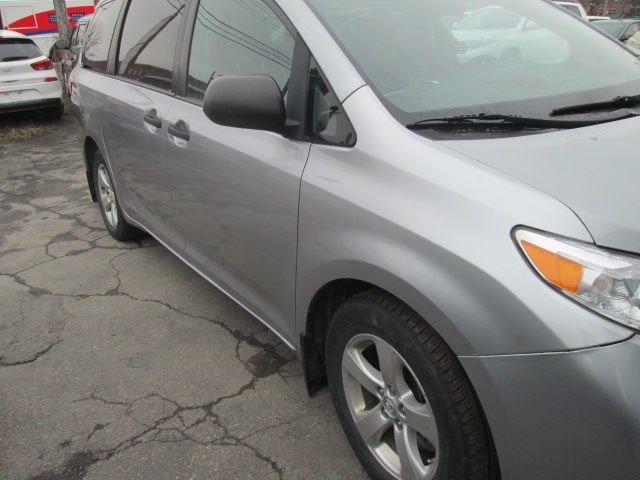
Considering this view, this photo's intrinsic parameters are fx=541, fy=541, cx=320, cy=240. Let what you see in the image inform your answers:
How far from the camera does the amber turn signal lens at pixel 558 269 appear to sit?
1.27m

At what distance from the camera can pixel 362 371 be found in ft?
5.91

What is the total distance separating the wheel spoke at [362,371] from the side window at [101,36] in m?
2.89

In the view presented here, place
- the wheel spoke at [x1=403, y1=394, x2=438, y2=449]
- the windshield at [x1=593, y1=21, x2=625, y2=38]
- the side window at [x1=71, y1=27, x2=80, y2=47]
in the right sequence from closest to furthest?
the wheel spoke at [x1=403, y1=394, x2=438, y2=449], the side window at [x1=71, y1=27, x2=80, y2=47], the windshield at [x1=593, y1=21, x2=625, y2=38]

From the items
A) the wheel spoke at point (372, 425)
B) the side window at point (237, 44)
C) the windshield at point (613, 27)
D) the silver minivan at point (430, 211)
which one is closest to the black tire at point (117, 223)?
the silver minivan at point (430, 211)

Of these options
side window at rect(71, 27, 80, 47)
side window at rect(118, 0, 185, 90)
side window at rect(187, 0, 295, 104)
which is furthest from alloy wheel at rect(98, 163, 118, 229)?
side window at rect(71, 27, 80, 47)

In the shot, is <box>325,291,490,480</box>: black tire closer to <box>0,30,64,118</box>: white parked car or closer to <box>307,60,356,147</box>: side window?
<box>307,60,356,147</box>: side window

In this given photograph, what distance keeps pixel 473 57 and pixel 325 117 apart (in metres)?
0.70

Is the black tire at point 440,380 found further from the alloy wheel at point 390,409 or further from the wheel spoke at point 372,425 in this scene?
the wheel spoke at point 372,425

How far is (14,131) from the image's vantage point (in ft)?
29.5

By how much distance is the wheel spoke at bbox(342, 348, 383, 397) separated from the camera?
177 centimetres

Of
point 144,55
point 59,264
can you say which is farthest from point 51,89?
point 144,55

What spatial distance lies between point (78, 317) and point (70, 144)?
600cm

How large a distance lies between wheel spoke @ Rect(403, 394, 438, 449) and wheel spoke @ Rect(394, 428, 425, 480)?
6 centimetres

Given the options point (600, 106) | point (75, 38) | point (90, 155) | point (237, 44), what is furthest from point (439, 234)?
point (75, 38)
